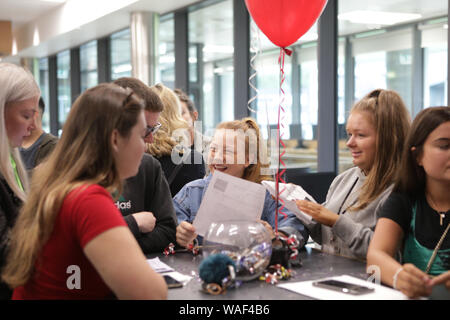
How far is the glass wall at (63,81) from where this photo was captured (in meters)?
10.5

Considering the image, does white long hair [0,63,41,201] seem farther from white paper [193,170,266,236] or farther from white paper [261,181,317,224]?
white paper [261,181,317,224]

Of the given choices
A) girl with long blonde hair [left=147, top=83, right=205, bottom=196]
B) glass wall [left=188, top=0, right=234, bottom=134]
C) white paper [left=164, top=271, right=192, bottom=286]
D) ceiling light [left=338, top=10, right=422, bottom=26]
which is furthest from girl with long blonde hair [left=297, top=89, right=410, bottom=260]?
glass wall [left=188, top=0, right=234, bottom=134]

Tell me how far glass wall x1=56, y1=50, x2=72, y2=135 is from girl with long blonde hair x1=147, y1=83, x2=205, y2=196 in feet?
25.9

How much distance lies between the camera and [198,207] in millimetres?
2346

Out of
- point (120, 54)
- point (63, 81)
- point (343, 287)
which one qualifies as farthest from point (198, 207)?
point (63, 81)

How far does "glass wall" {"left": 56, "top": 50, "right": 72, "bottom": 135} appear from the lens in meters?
10.5

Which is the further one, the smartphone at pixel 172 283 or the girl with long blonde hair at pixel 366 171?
the girl with long blonde hair at pixel 366 171

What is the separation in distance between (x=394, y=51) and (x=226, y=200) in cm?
303

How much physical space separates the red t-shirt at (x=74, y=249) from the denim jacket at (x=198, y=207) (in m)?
0.99

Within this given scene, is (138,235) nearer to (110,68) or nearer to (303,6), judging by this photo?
(303,6)

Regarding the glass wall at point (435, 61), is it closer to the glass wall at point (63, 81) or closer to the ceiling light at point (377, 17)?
the ceiling light at point (377, 17)

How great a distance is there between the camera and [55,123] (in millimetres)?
11312

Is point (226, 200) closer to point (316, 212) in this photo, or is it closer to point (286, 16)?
point (316, 212)

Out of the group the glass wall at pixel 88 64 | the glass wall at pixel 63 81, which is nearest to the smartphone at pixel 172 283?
the glass wall at pixel 88 64
